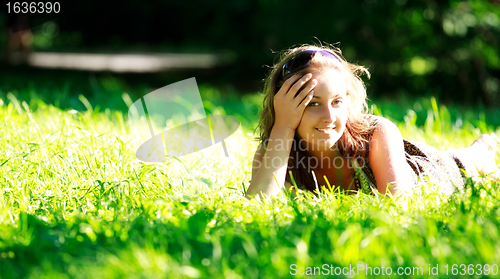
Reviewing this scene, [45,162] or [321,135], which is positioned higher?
[45,162]

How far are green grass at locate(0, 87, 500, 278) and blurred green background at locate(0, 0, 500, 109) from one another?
220 centimetres

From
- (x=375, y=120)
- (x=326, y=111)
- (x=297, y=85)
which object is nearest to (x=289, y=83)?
(x=297, y=85)

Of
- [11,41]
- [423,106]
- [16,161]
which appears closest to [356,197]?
[16,161]

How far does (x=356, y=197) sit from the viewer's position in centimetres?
194

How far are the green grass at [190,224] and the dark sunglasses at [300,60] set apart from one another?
632 mm

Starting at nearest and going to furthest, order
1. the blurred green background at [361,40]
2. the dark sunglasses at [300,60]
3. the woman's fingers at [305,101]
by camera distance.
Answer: the woman's fingers at [305,101] < the dark sunglasses at [300,60] < the blurred green background at [361,40]

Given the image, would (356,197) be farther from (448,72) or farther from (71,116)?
(448,72)

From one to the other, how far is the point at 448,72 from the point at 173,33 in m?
6.20

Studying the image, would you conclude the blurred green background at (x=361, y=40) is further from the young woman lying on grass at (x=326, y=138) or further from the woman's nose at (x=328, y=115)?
the woman's nose at (x=328, y=115)

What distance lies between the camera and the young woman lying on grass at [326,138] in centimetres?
206

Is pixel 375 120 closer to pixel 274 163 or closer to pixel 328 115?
pixel 328 115

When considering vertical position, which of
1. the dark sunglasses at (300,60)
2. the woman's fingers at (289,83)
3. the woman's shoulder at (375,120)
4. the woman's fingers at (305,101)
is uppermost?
the dark sunglasses at (300,60)

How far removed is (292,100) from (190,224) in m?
0.81

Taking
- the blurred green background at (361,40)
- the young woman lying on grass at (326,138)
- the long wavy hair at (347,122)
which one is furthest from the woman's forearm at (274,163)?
the blurred green background at (361,40)
